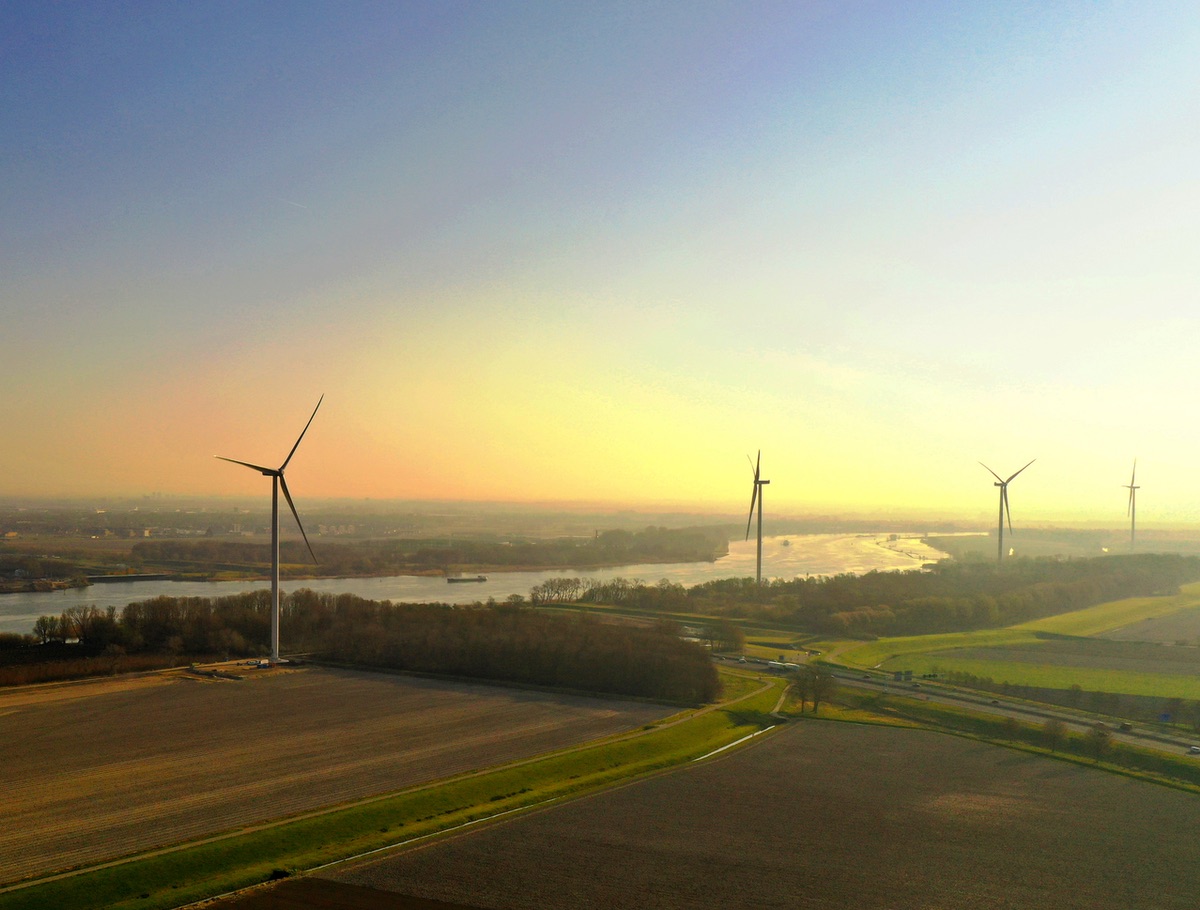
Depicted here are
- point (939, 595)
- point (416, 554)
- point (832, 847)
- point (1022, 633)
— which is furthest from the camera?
point (416, 554)

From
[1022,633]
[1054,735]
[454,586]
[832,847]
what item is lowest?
[1022,633]

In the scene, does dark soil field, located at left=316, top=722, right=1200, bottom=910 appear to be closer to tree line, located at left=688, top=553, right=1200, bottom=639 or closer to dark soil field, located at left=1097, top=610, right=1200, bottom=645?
tree line, located at left=688, top=553, right=1200, bottom=639

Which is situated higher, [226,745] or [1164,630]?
[226,745]

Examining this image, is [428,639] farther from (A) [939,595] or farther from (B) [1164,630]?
(B) [1164,630]

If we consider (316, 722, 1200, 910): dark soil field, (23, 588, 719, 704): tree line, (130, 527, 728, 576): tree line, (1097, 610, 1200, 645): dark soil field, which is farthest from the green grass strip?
(130, 527, 728, 576): tree line

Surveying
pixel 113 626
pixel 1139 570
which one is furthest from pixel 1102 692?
pixel 1139 570

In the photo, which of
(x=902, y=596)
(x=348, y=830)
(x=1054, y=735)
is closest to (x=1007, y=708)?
(x=1054, y=735)

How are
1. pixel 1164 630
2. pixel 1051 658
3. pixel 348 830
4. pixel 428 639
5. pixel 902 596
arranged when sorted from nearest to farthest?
pixel 348 830, pixel 428 639, pixel 1051 658, pixel 1164 630, pixel 902 596

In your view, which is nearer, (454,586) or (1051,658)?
(1051,658)
